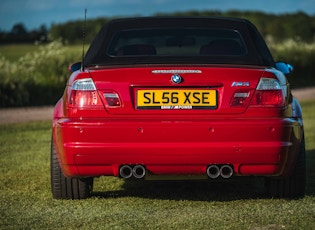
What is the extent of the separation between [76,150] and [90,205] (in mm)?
628

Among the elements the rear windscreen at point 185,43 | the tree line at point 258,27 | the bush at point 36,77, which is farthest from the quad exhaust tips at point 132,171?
the tree line at point 258,27

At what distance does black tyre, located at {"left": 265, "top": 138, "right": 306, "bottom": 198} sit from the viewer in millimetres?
6996

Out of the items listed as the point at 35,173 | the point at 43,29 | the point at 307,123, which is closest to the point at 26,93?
the point at 307,123

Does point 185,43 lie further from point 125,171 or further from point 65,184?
point 125,171

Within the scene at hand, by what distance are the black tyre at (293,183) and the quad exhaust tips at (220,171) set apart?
72 cm

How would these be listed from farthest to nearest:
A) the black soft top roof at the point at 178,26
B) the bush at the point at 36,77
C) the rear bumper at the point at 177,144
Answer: the bush at the point at 36,77 → the black soft top roof at the point at 178,26 → the rear bumper at the point at 177,144

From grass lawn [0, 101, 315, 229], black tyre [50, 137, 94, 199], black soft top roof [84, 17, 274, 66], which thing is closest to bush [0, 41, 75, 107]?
grass lawn [0, 101, 315, 229]

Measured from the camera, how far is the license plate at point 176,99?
21.0 ft

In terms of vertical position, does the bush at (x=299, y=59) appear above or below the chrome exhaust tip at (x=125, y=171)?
below

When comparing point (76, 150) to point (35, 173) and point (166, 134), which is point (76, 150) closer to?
point (166, 134)

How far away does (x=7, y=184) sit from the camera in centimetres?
825

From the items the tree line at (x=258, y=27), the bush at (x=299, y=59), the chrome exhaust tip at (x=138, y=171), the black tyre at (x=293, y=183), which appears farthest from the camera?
the tree line at (x=258, y=27)

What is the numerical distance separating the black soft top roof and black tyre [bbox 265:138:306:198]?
32.3 inches

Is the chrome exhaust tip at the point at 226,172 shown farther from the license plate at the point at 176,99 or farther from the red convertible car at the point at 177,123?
the license plate at the point at 176,99
